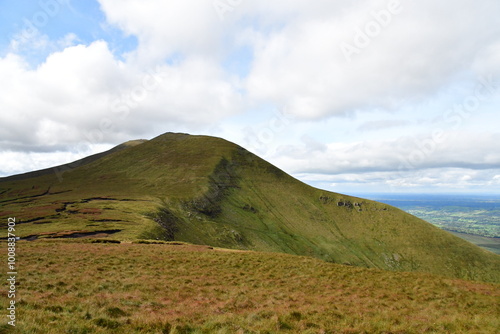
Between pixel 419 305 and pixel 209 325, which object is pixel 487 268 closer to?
pixel 419 305

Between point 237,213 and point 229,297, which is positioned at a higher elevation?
point 229,297

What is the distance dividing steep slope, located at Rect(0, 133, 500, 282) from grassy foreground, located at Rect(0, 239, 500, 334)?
38369 millimetres

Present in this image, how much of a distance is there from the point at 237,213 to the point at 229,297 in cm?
11965

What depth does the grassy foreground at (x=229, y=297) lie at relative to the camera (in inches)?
529

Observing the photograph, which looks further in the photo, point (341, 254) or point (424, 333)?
point (341, 254)

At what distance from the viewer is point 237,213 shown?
456ft

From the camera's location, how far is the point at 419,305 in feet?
67.1

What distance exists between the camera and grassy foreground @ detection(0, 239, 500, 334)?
13.4m

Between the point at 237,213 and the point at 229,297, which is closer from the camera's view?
the point at 229,297

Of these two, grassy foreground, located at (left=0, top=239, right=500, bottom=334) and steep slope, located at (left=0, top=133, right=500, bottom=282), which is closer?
grassy foreground, located at (left=0, top=239, right=500, bottom=334)

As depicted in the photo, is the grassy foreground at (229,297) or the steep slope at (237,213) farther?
the steep slope at (237,213)

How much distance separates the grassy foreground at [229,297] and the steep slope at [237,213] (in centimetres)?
3837

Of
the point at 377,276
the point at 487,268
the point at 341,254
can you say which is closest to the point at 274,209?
the point at 341,254

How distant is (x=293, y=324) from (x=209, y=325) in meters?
4.47
